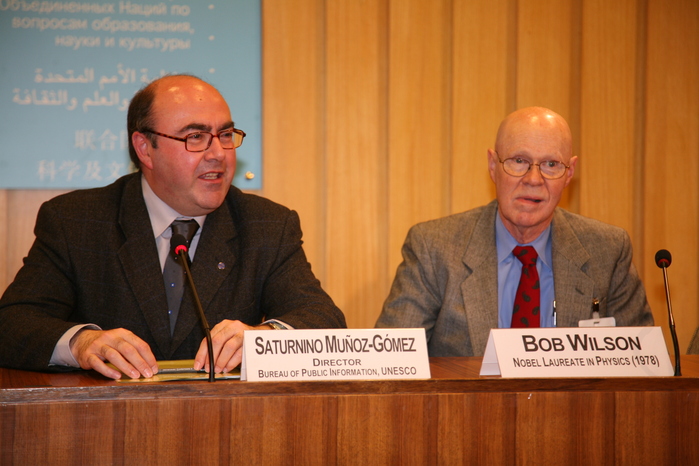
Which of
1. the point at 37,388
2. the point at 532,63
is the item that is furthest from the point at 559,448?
the point at 532,63

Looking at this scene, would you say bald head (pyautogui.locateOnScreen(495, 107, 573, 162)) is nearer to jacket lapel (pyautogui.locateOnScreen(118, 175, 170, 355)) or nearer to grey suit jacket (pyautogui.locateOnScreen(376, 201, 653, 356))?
grey suit jacket (pyautogui.locateOnScreen(376, 201, 653, 356))

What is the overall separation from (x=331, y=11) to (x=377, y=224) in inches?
40.1

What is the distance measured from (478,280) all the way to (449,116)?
43.6 inches

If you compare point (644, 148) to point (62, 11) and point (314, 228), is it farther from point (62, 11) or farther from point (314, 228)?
point (62, 11)

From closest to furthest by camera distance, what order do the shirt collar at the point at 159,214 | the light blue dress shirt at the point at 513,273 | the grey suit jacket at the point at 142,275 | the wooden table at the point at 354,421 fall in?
the wooden table at the point at 354,421, the grey suit jacket at the point at 142,275, the shirt collar at the point at 159,214, the light blue dress shirt at the point at 513,273

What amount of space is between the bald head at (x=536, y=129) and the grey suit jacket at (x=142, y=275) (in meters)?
0.91

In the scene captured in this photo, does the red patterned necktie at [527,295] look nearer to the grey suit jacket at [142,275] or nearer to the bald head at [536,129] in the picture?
the bald head at [536,129]

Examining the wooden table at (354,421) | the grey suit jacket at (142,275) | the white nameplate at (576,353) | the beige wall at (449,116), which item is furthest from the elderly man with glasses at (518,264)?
the wooden table at (354,421)

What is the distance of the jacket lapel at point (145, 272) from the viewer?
212cm

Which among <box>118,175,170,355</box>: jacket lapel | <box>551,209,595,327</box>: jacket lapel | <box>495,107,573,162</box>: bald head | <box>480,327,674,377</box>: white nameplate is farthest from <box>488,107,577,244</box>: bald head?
<box>118,175,170,355</box>: jacket lapel

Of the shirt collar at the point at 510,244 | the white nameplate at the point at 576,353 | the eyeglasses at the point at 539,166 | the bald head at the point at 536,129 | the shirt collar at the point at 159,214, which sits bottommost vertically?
the white nameplate at the point at 576,353

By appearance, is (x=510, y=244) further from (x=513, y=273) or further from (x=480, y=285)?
(x=480, y=285)

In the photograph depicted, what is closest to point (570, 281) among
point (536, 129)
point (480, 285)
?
point (480, 285)

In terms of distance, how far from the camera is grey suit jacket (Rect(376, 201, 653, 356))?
240 cm
